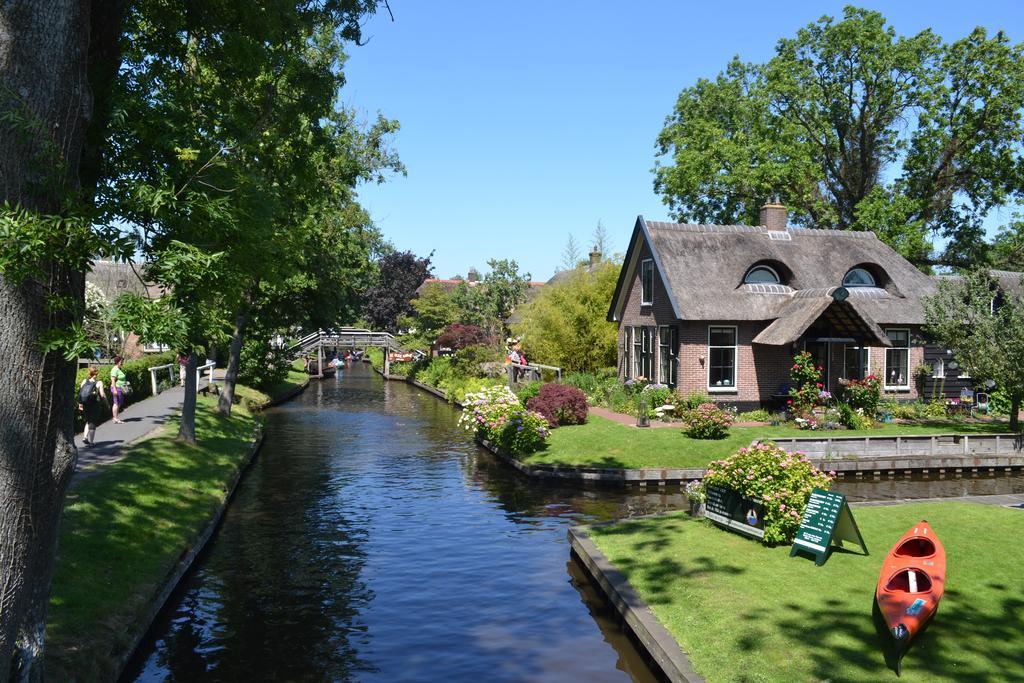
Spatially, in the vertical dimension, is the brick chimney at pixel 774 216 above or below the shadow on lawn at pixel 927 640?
above

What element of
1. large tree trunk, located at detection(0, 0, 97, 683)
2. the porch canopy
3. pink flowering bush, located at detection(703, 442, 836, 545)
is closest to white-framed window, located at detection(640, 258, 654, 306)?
the porch canopy

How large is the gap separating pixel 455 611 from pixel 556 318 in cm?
2796

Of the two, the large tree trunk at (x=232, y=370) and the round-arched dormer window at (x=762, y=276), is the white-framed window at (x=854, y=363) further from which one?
the large tree trunk at (x=232, y=370)

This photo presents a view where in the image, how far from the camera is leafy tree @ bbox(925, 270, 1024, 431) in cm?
2458

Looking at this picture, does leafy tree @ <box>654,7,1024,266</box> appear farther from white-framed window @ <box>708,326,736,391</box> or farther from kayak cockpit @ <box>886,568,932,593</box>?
kayak cockpit @ <box>886,568,932,593</box>

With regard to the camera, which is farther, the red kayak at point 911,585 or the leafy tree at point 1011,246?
the leafy tree at point 1011,246

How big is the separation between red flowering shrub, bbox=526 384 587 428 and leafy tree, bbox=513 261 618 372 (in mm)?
11337

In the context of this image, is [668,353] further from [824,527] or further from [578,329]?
[824,527]

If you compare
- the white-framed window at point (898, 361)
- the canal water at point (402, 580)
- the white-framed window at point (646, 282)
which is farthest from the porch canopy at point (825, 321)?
the canal water at point (402, 580)

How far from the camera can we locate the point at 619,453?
23984mm

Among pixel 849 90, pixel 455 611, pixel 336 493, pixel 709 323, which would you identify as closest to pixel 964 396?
pixel 709 323

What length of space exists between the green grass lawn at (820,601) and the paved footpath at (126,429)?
1248 centimetres

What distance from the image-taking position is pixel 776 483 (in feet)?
45.6

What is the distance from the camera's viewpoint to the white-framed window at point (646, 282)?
34.0m
